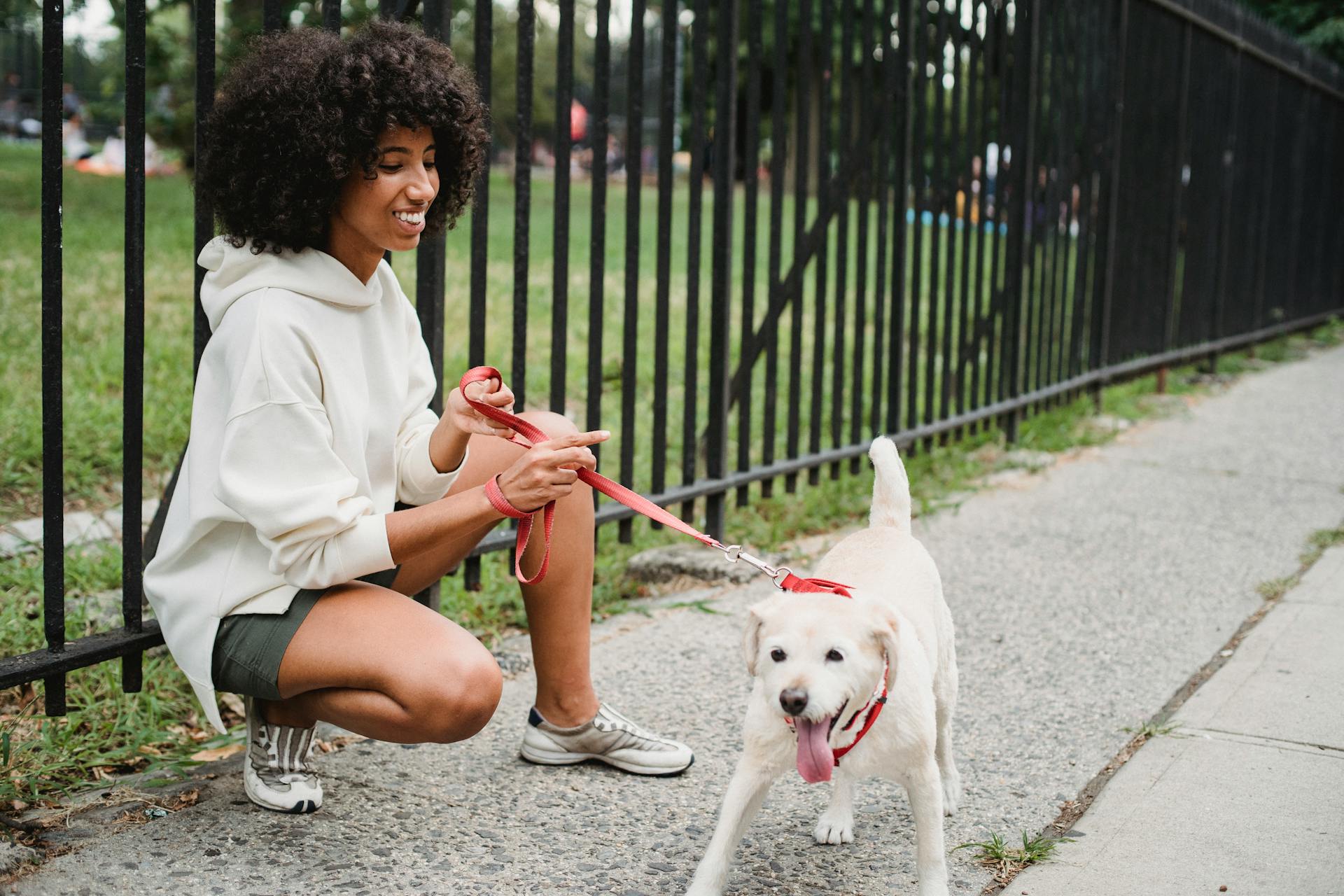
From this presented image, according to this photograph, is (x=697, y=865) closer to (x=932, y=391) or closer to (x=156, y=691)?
(x=156, y=691)

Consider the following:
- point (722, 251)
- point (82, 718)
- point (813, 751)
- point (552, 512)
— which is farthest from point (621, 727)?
point (722, 251)

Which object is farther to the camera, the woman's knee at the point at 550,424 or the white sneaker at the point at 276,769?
the woman's knee at the point at 550,424

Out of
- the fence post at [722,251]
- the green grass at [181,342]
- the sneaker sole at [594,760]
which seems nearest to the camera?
the sneaker sole at [594,760]

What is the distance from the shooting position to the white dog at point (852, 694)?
2.10 metres

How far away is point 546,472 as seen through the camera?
237 centimetres

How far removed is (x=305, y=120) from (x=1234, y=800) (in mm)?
2364

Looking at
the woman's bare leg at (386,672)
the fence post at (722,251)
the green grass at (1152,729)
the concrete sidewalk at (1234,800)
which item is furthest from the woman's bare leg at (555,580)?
the fence post at (722,251)

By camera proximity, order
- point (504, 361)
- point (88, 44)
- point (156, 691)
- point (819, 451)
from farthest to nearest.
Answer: point (88, 44) → point (504, 361) → point (819, 451) → point (156, 691)

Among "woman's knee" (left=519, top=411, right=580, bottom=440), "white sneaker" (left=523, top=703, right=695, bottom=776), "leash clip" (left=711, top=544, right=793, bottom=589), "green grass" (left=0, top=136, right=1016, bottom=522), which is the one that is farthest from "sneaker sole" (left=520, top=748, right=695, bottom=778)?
"green grass" (left=0, top=136, right=1016, bottom=522)

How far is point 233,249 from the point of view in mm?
2521

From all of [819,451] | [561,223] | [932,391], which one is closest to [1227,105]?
[932,391]

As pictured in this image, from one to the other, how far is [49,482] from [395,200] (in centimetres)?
88

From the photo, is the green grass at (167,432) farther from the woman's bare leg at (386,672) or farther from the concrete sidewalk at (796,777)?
the woman's bare leg at (386,672)

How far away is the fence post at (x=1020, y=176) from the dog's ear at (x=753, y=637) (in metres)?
4.65
